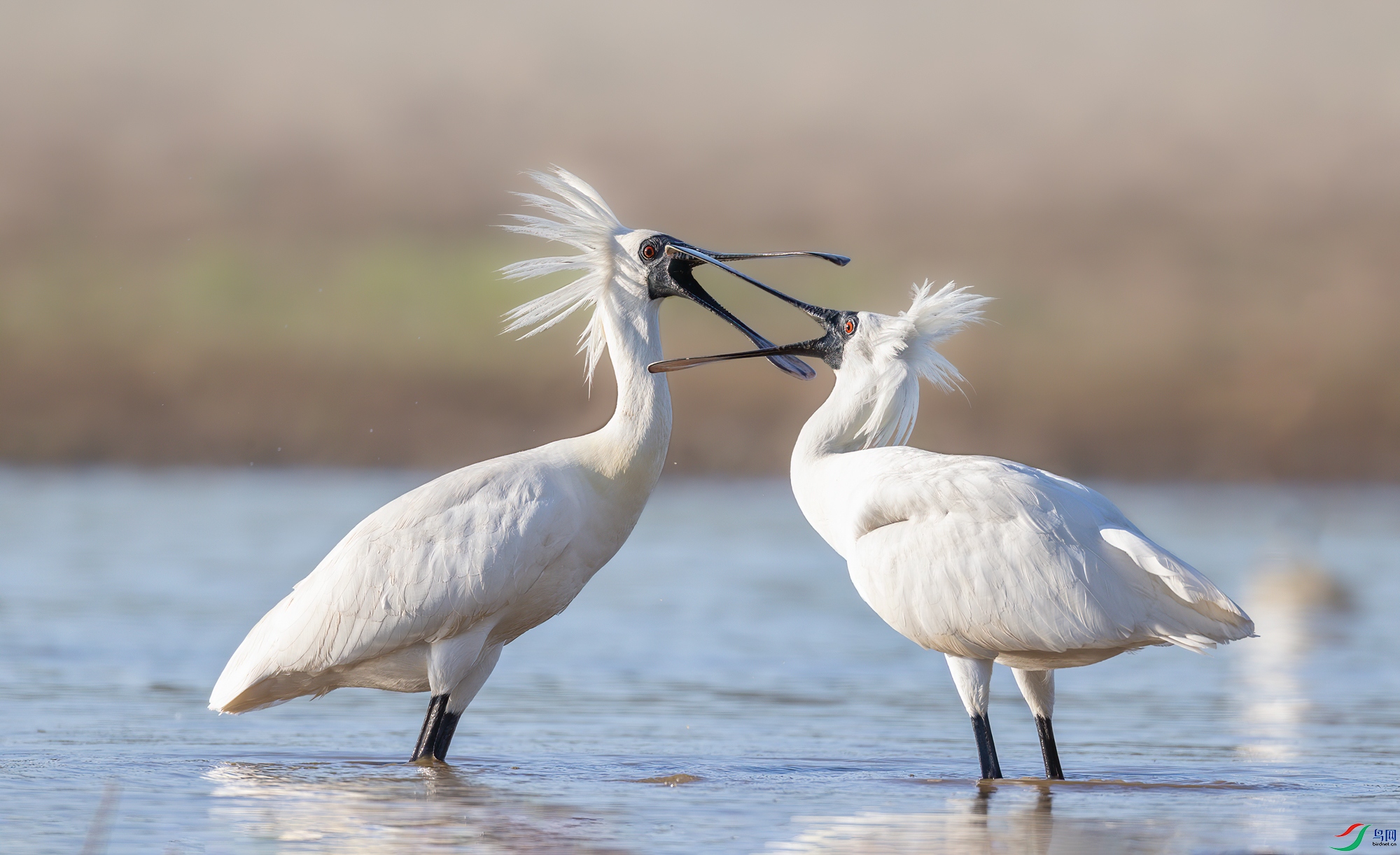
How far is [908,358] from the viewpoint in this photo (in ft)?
34.2

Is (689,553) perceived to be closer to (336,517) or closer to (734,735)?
(336,517)

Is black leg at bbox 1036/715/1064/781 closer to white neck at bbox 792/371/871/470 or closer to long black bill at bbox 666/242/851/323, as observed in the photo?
white neck at bbox 792/371/871/470

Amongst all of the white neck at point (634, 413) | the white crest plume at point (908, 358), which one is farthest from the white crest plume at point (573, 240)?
the white crest plume at point (908, 358)

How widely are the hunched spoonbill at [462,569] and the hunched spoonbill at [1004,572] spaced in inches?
21.9

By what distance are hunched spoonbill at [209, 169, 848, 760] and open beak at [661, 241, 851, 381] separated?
0.14ft

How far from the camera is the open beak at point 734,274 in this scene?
10.2 metres

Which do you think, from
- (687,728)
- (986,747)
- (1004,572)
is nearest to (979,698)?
(986,747)

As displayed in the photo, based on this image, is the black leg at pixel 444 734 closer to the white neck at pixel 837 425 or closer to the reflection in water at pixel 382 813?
the reflection in water at pixel 382 813

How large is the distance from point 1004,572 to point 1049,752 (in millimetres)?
1053

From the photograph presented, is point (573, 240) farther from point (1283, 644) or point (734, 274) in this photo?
point (1283, 644)

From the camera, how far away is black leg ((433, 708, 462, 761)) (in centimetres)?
932

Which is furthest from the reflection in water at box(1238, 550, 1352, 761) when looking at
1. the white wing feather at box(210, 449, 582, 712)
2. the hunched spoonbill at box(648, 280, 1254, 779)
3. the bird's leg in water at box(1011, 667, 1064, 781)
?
the white wing feather at box(210, 449, 582, 712)

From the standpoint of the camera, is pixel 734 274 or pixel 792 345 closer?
pixel 734 274

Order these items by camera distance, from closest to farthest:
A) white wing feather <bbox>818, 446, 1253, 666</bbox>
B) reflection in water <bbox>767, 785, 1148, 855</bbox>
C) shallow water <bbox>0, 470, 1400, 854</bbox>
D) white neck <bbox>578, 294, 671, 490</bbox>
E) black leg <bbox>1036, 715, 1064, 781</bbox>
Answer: reflection in water <bbox>767, 785, 1148, 855</bbox>
shallow water <bbox>0, 470, 1400, 854</bbox>
white wing feather <bbox>818, 446, 1253, 666</bbox>
black leg <bbox>1036, 715, 1064, 781</bbox>
white neck <bbox>578, 294, 671, 490</bbox>
